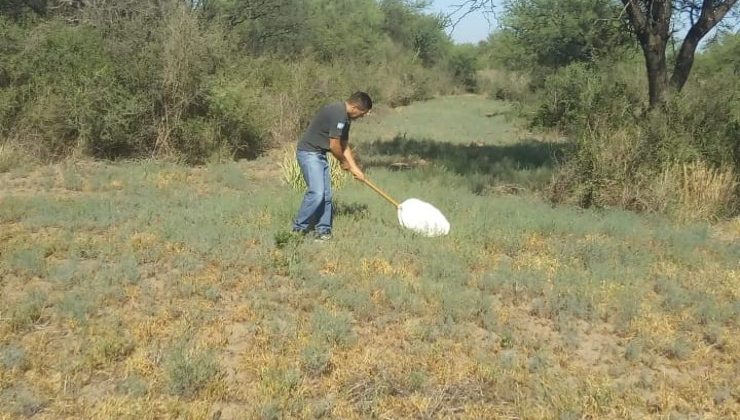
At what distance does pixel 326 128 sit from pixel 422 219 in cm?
148

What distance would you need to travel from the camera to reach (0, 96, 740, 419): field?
3883mm

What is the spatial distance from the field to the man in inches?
12.6

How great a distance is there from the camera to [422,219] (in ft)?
23.1

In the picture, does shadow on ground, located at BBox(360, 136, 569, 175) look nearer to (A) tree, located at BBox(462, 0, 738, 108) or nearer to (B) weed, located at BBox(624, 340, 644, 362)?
(A) tree, located at BBox(462, 0, 738, 108)

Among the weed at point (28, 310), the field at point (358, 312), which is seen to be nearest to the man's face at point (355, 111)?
the field at point (358, 312)

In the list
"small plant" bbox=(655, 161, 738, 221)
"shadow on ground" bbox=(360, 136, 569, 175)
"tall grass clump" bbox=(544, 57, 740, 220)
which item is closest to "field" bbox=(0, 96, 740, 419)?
"small plant" bbox=(655, 161, 738, 221)

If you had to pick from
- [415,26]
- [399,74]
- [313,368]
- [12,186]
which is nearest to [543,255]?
[313,368]

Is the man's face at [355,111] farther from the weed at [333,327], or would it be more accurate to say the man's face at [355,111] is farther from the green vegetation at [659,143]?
the green vegetation at [659,143]

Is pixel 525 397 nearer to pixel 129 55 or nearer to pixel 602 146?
pixel 602 146

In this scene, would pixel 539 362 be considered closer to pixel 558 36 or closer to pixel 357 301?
pixel 357 301

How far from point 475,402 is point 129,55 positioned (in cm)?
1062

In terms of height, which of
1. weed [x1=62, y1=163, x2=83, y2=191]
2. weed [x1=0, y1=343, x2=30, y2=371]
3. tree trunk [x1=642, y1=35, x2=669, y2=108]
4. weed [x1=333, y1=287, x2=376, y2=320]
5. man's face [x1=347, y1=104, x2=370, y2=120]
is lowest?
weed [x1=0, y1=343, x2=30, y2=371]

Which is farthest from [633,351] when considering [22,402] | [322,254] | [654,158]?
[654,158]

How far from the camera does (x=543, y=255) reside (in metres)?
6.56
